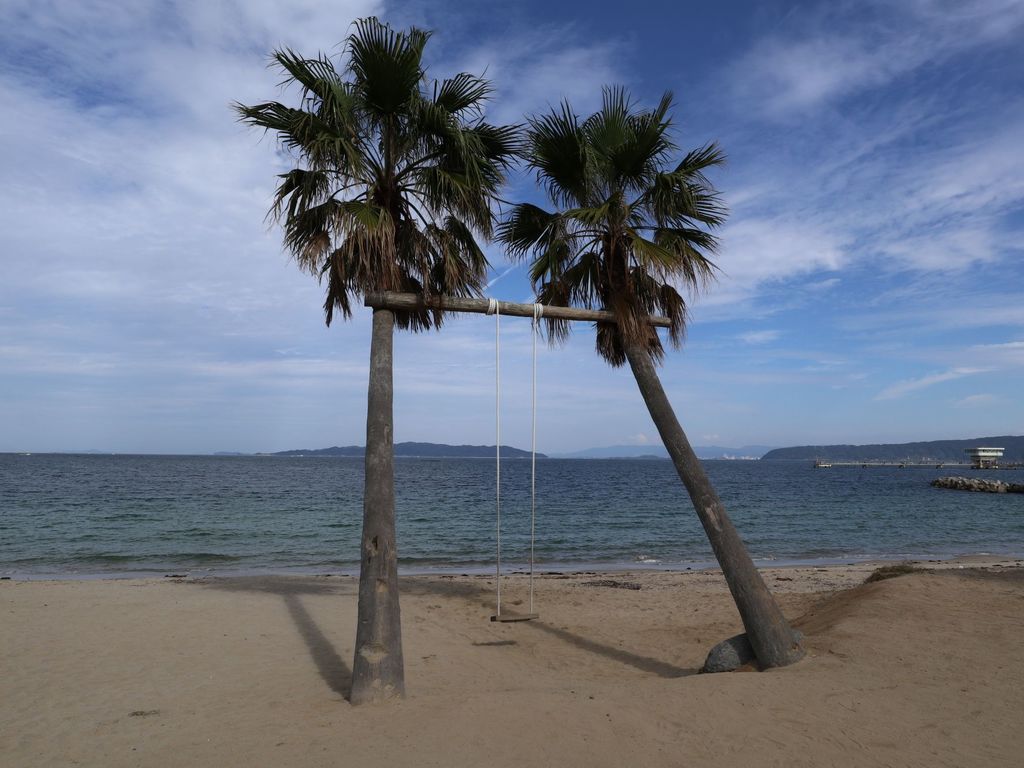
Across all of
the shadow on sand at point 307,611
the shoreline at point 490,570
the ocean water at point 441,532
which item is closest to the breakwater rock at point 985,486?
the ocean water at point 441,532

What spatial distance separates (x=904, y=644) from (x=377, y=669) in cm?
568

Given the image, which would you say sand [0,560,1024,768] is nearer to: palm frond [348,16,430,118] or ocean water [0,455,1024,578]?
palm frond [348,16,430,118]

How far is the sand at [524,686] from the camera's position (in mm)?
5082

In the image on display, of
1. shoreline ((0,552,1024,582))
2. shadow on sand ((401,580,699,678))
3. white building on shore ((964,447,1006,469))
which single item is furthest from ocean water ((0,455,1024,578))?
white building on shore ((964,447,1006,469))

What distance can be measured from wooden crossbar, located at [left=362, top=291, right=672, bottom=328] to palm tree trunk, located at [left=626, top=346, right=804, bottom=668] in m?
0.66

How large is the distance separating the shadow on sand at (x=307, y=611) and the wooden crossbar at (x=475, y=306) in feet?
13.8

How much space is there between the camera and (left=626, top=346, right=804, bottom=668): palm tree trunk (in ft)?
23.3

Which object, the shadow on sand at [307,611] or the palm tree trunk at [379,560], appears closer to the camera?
the palm tree trunk at [379,560]


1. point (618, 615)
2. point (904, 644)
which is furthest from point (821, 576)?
point (904, 644)

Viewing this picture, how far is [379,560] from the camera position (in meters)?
6.62

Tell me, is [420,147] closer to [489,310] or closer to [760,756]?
[489,310]

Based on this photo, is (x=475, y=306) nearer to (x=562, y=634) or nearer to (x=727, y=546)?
(x=727, y=546)

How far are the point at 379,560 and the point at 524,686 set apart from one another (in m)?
2.25

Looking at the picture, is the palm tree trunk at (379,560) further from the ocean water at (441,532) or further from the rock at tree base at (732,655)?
the ocean water at (441,532)
